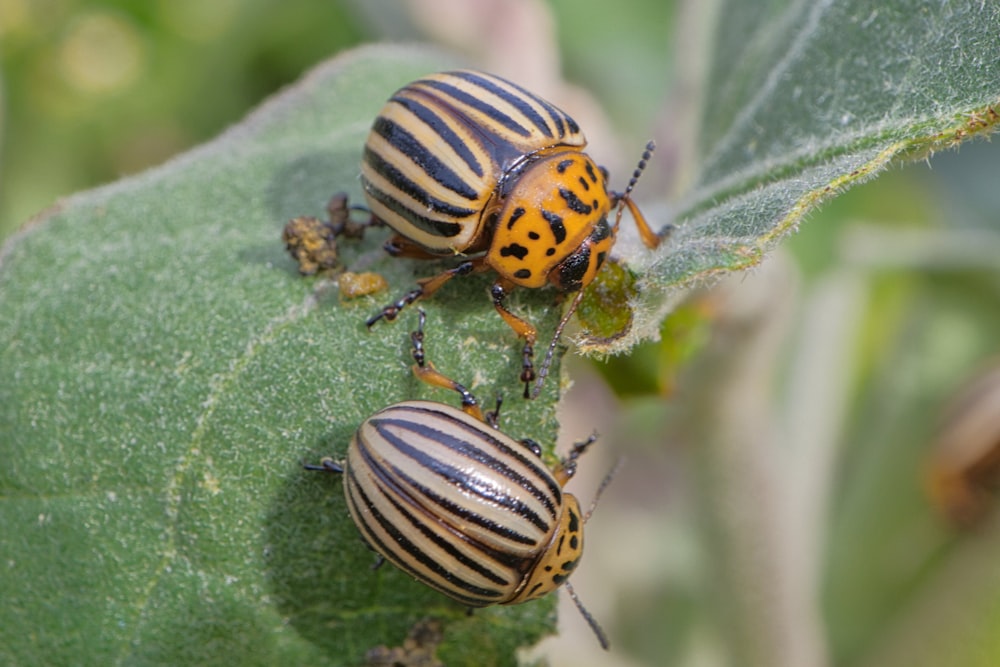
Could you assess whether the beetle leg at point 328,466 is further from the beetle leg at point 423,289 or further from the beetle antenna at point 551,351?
the beetle antenna at point 551,351

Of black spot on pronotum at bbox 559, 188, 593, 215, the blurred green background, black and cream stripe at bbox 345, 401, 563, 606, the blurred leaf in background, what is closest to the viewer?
black and cream stripe at bbox 345, 401, 563, 606

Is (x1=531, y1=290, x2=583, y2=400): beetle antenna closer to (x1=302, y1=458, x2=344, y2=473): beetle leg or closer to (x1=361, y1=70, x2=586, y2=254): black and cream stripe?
(x1=361, y1=70, x2=586, y2=254): black and cream stripe

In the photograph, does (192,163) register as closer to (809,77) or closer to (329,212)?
(329,212)

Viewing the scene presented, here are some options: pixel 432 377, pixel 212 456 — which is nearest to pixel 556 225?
pixel 432 377

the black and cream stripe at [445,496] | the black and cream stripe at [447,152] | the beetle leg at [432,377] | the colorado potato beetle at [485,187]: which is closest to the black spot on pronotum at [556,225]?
the colorado potato beetle at [485,187]

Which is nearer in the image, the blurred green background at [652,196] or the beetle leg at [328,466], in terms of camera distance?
the beetle leg at [328,466]

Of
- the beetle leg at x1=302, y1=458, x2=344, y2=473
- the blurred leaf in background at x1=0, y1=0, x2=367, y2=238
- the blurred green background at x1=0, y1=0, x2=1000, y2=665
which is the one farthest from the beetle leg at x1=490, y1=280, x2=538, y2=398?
the blurred leaf in background at x1=0, y1=0, x2=367, y2=238
